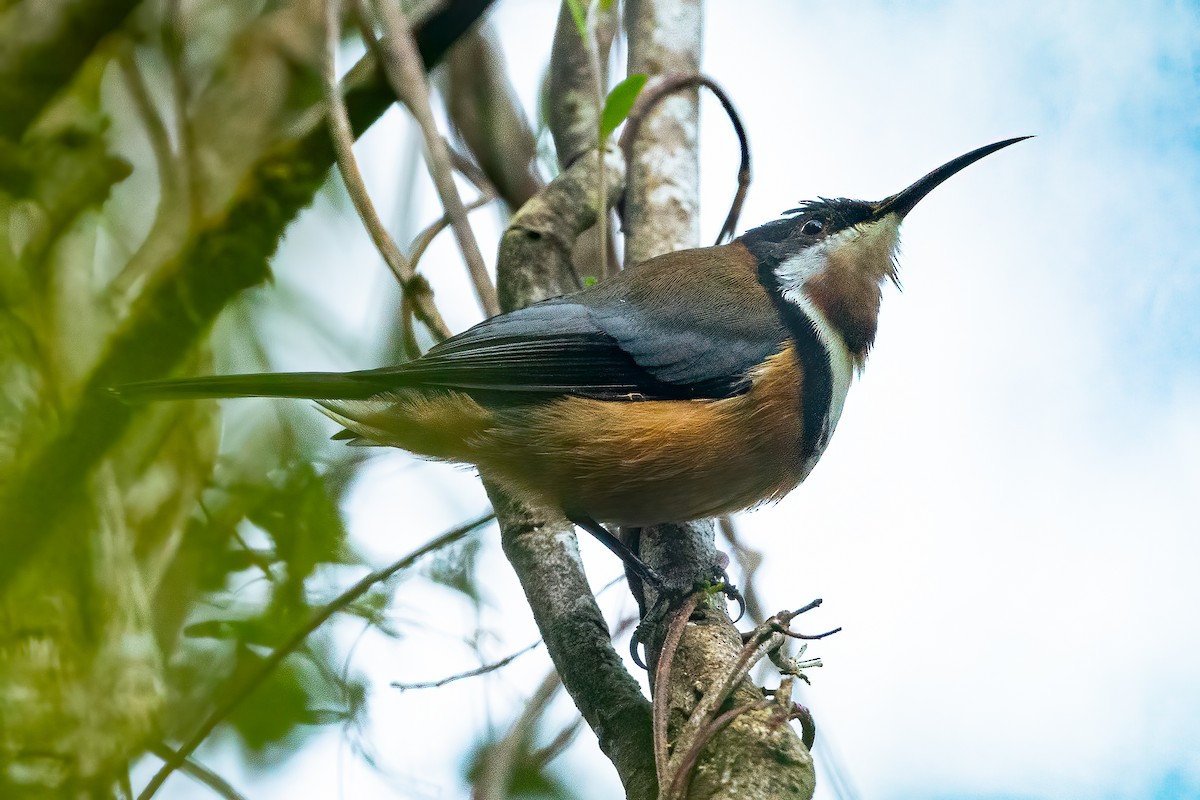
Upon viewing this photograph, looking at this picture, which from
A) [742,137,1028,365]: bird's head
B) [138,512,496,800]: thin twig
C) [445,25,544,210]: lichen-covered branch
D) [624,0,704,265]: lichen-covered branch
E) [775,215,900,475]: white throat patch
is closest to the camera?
[138,512,496,800]: thin twig

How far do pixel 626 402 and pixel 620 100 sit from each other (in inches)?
42.5

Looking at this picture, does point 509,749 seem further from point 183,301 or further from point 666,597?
point 183,301

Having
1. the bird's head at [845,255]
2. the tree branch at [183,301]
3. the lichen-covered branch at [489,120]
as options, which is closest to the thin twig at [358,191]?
the tree branch at [183,301]

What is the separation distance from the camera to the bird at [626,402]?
141 inches

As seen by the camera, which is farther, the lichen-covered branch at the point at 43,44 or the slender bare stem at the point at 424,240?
the slender bare stem at the point at 424,240

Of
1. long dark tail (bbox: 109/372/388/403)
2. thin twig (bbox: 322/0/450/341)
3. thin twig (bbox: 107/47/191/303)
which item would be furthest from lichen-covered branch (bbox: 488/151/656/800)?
thin twig (bbox: 107/47/191/303)

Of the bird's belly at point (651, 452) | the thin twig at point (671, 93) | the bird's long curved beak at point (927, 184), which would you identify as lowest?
the bird's belly at point (651, 452)

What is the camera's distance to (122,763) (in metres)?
1.43

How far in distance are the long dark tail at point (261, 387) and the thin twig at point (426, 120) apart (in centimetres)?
58

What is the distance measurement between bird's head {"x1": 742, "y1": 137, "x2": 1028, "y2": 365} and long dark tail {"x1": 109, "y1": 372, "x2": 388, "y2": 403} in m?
1.69

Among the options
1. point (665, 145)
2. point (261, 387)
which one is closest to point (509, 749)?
point (261, 387)

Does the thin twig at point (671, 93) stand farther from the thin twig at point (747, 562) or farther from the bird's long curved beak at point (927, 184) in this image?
the thin twig at point (747, 562)

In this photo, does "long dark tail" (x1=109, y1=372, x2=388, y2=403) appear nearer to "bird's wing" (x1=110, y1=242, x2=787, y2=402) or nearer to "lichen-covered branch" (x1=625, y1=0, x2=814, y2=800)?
"bird's wing" (x1=110, y1=242, x2=787, y2=402)

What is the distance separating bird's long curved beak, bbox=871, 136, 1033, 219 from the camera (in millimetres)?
4160
